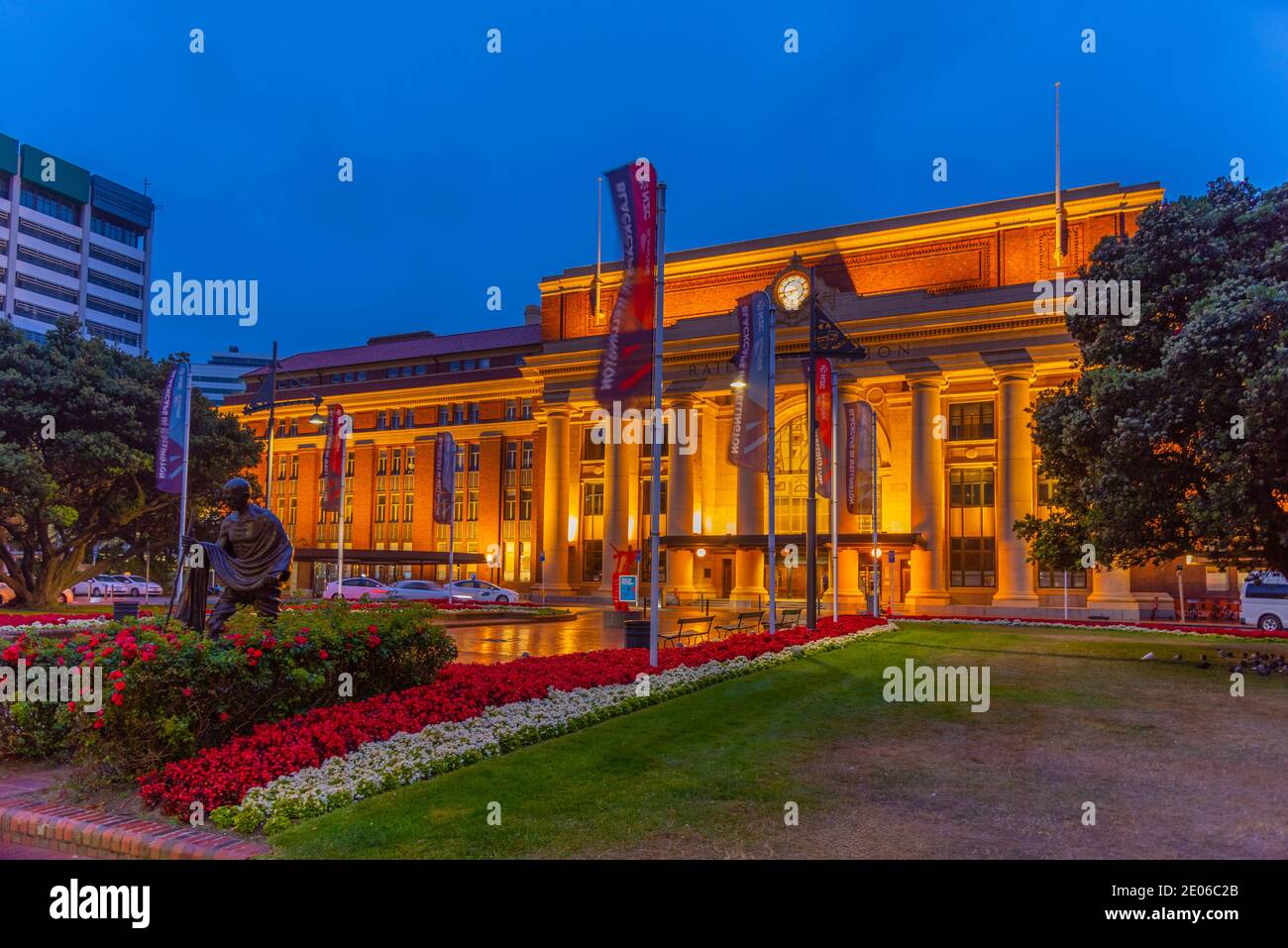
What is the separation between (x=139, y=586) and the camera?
6544 centimetres

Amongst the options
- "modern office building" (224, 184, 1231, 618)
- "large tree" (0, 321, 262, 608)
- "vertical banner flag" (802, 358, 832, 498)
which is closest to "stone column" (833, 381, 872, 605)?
"modern office building" (224, 184, 1231, 618)

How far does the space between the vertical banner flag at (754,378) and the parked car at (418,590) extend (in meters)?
28.0

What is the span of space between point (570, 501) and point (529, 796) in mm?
56251

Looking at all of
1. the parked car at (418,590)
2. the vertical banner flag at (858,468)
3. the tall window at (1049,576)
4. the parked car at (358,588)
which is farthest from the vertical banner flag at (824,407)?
the parked car at (358,588)

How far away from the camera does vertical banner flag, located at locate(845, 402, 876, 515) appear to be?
42.4m

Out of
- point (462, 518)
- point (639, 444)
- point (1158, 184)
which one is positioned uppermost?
point (1158, 184)

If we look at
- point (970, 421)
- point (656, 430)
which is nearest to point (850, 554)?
point (970, 421)

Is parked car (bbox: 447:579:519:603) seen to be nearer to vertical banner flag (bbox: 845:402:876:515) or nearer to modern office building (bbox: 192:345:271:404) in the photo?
vertical banner flag (bbox: 845:402:876:515)

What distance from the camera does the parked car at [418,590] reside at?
50594mm

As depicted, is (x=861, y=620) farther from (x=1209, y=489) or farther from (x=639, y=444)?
(x=639, y=444)

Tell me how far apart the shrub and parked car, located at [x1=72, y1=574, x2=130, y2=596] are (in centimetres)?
5352

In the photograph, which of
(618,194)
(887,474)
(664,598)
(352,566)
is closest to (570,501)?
(664,598)

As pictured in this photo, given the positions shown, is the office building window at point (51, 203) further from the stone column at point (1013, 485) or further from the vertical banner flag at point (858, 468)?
the stone column at point (1013, 485)

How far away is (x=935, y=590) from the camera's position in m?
50.9
